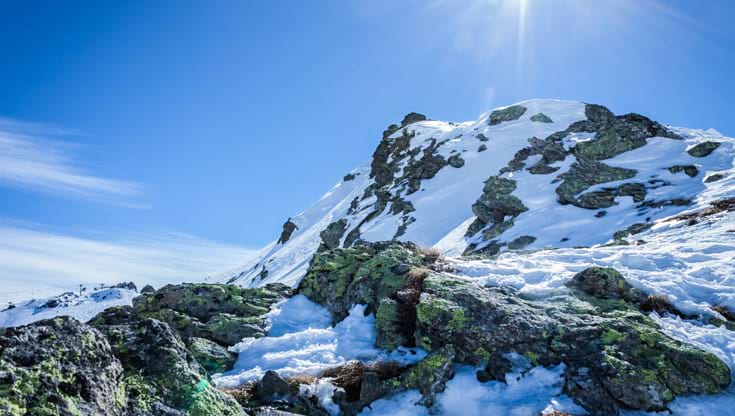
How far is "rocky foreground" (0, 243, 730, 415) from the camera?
434cm

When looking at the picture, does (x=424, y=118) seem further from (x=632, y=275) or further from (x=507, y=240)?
(x=632, y=275)

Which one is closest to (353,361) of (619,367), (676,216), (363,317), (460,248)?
(363,317)

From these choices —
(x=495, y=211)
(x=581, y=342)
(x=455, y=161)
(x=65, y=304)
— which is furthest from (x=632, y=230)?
(x=65, y=304)

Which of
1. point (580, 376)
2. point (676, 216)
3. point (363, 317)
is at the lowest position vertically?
point (580, 376)

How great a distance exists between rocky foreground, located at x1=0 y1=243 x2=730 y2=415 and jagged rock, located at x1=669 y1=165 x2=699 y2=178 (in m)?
26.8

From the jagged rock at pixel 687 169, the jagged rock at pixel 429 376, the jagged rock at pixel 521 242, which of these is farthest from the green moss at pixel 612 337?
the jagged rock at pixel 687 169

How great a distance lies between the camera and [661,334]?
9188mm

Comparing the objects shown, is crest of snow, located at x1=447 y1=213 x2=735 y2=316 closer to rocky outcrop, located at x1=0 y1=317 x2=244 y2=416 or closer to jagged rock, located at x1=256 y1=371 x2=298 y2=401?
jagged rock, located at x1=256 y1=371 x2=298 y2=401

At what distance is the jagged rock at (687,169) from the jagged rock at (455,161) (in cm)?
2577

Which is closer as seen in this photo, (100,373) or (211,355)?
(100,373)

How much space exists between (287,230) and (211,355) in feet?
220

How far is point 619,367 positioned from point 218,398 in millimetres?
7261

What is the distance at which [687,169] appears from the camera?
32875mm

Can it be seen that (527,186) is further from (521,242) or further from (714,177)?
(714,177)
